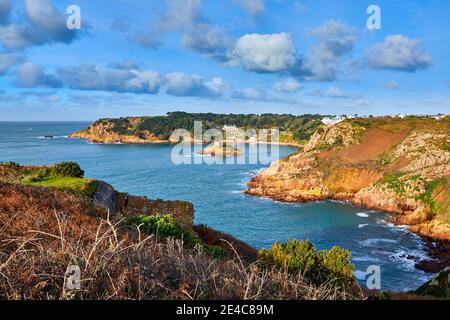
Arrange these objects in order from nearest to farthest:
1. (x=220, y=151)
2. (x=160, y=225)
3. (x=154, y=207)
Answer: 1. (x=160, y=225)
2. (x=154, y=207)
3. (x=220, y=151)

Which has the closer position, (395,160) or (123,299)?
(123,299)

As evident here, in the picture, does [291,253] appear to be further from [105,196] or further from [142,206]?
[105,196]

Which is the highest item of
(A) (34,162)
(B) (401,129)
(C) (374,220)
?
(B) (401,129)

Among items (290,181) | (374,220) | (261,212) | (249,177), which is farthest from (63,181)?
(249,177)

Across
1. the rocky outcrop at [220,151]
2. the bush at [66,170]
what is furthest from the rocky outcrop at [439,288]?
the rocky outcrop at [220,151]

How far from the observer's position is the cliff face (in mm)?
67250

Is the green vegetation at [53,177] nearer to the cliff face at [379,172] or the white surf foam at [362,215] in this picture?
the white surf foam at [362,215]

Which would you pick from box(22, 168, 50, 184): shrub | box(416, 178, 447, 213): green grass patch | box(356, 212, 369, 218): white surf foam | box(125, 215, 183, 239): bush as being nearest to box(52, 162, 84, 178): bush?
box(22, 168, 50, 184): shrub

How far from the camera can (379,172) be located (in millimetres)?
83375

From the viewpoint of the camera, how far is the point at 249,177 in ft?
317

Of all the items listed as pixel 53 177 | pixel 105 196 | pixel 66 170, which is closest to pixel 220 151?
pixel 66 170

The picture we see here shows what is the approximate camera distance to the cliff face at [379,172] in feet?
221
